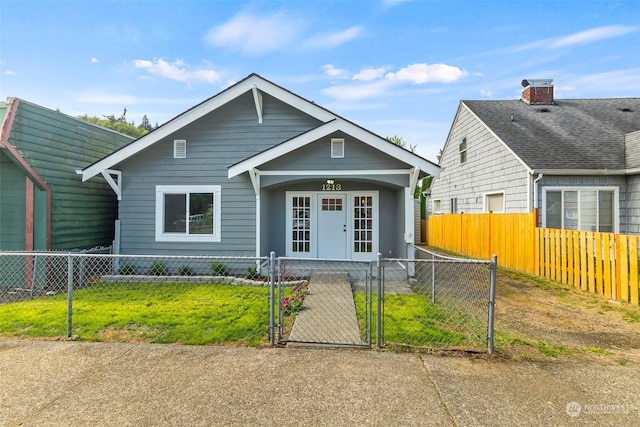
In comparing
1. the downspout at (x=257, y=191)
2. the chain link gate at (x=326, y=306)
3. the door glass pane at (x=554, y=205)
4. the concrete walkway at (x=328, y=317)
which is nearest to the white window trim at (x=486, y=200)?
the door glass pane at (x=554, y=205)

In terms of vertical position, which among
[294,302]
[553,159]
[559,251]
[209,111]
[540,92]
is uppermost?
[540,92]

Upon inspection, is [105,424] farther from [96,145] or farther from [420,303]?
[96,145]

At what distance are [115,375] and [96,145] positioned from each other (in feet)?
30.1

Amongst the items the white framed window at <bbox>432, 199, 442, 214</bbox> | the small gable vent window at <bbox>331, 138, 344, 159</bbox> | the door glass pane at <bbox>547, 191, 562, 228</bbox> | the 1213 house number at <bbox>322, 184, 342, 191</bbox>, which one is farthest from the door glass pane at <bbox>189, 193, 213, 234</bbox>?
the white framed window at <bbox>432, 199, 442, 214</bbox>

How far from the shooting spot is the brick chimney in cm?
1404

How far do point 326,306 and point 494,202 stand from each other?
979cm

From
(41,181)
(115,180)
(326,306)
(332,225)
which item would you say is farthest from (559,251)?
(41,181)

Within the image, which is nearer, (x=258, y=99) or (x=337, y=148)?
(x=337, y=148)

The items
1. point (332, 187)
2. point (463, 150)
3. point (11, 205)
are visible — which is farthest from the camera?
point (463, 150)

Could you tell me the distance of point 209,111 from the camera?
8773mm

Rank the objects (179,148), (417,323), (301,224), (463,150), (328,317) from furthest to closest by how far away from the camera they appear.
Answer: (463,150), (301,224), (179,148), (328,317), (417,323)

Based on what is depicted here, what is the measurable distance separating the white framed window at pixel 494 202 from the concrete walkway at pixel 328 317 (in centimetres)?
787

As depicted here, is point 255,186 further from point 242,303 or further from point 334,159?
point 242,303

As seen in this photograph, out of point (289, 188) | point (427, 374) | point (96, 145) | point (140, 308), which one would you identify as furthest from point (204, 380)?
point (96, 145)
